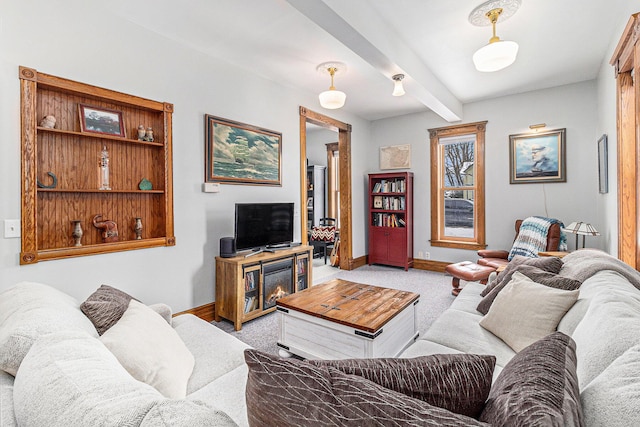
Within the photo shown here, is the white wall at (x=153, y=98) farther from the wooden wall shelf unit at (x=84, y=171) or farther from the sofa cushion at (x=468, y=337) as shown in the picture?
the sofa cushion at (x=468, y=337)

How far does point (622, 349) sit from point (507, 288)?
1.07 metres

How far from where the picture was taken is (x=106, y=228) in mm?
2525

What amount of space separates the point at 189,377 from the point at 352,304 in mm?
1222

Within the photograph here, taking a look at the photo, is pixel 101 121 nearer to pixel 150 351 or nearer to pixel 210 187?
pixel 210 187

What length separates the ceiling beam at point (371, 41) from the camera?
2074 millimetres

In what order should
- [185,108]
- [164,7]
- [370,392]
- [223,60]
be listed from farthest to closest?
[223,60]
[185,108]
[164,7]
[370,392]

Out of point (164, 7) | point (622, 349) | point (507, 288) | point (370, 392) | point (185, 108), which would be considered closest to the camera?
point (370, 392)

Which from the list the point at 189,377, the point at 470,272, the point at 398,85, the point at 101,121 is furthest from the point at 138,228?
the point at 470,272

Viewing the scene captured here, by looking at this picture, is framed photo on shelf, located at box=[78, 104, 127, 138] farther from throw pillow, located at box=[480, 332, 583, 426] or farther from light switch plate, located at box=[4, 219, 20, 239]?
throw pillow, located at box=[480, 332, 583, 426]

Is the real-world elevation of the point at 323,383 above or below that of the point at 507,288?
above

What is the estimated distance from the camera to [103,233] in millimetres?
2535

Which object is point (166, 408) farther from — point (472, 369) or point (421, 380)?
point (472, 369)

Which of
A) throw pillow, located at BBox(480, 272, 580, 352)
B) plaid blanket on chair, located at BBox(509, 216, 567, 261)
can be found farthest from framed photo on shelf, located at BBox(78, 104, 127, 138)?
plaid blanket on chair, located at BBox(509, 216, 567, 261)

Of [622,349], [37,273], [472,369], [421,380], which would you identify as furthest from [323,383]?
[37,273]
